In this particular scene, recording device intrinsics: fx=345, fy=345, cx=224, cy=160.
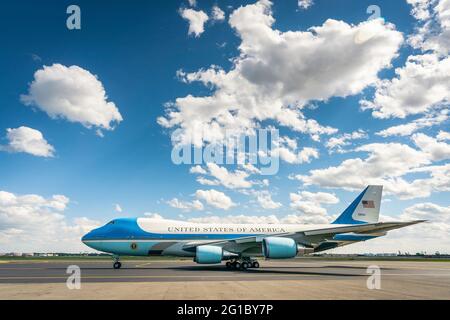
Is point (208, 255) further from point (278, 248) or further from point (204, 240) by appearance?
point (278, 248)

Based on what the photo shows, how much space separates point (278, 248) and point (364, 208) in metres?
16.1

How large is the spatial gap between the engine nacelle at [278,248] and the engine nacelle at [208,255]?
3821mm

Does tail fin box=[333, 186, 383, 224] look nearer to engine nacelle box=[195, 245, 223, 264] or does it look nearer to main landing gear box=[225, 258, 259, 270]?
main landing gear box=[225, 258, 259, 270]

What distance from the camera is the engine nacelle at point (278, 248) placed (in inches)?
1093

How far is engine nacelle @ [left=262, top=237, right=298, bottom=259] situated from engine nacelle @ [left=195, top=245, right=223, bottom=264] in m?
3.82

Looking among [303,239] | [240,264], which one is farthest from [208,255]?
[303,239]

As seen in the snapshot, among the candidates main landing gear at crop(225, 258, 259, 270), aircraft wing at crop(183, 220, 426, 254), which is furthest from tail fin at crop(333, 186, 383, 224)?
main landing gear at crop(225, 258, 259, 270)

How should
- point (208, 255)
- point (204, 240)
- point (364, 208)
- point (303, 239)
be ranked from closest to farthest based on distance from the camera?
point (208, 255) → point (303, 239) → point (204, 240) → point (364, 208)

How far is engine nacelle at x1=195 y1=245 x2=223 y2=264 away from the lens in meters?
28.4

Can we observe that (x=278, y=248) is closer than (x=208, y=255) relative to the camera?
Yes

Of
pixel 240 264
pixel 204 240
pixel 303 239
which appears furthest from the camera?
pixel 204 240

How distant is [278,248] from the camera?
91.4 feet

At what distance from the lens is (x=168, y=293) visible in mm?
13273
